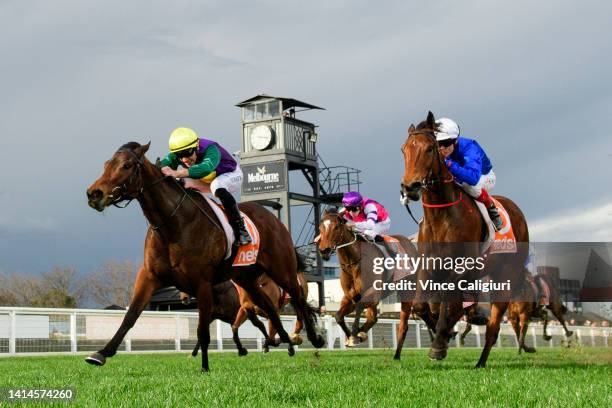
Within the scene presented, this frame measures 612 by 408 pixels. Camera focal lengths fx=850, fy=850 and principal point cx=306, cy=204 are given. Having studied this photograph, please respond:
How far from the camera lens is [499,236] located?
7918mm

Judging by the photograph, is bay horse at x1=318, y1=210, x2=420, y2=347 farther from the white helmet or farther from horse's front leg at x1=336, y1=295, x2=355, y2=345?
the white helmet

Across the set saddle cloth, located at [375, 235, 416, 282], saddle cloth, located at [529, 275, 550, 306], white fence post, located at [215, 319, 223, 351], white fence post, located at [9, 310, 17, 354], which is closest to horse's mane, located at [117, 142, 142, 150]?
saddle cloth, located at [375, 235, 416, 282]

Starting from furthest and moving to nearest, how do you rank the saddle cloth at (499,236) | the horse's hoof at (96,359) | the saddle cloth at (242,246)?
the saddle cloth at (242,246)
the saddle cloth at (499,236)
the horse's hoof at (96,359)

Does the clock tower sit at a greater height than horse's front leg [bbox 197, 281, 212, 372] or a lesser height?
greater

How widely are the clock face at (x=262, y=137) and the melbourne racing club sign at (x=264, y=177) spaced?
104cm

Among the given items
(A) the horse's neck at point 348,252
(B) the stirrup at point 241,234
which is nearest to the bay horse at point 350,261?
(A) the horse's neck at point 348,252

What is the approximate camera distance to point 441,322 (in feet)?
24.5

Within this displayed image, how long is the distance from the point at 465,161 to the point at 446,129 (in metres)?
0.37

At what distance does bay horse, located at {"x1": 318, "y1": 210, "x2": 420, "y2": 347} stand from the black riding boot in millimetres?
4160

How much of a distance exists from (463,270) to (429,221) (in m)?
0.52

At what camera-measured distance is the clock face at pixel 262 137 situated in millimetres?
45188

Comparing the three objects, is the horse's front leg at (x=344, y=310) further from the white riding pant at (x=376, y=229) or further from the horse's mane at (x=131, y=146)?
the horse's mane at (x=131, y=146)

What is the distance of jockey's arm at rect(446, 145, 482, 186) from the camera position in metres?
7.58

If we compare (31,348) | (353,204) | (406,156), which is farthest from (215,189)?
(31,348)
